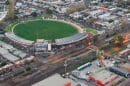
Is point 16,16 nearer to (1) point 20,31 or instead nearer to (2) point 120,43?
(1) point 20,31

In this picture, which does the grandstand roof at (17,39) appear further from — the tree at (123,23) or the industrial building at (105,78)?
the tree at (123,23)

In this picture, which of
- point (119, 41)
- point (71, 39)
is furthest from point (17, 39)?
point (119, 41)

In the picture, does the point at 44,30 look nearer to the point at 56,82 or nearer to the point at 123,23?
the point at 123,23

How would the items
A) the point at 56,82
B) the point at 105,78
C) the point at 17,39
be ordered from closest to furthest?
the point at 56,82
the point at 105,78
the point at 17,39

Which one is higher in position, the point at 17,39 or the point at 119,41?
the point at 17,39

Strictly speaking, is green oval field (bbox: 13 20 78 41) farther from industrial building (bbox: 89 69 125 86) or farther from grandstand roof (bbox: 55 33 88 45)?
industrial building (bbox: 89 69 125 86)

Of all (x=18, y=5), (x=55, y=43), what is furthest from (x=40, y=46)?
(x=18, y=5)

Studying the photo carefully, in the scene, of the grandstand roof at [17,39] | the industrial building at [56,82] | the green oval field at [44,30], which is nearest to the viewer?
the industrial building at [56,82]

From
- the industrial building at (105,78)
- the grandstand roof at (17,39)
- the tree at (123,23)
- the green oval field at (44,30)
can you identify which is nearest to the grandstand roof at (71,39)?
the green oval field at (44,30)

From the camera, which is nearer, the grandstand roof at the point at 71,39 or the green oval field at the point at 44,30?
the grandstand roof at the point at 71,39
